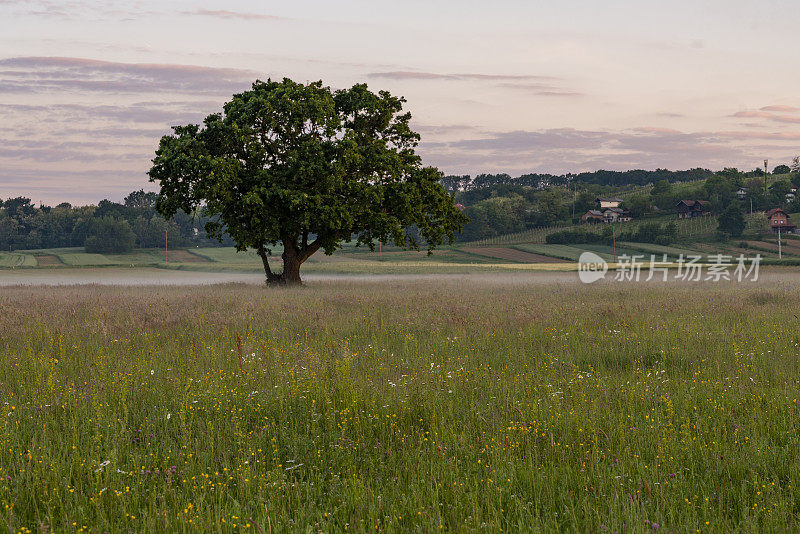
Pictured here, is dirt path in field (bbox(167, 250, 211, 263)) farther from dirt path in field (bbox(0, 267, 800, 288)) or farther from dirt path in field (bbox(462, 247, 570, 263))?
dirt path in field (bbox(462, 247, 570, 263))

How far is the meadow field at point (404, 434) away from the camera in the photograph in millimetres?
4699

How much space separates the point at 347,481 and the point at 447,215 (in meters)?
31.3

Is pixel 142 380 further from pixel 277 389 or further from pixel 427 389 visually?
pixel 427 389

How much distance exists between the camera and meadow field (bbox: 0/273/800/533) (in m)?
4.70

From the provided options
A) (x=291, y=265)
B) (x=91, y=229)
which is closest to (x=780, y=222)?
(x=291, y=265)

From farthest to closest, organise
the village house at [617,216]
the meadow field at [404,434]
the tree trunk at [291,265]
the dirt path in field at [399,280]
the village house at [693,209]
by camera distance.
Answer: the village house at [617,216] < the village house at [693,209] < the dirt path in field at [399,280] < the tree trunk at [291,265] < the meadow field at [404,434]

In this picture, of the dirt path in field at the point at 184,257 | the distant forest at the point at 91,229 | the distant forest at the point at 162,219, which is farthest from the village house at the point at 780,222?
the distant forest at the point at 91,229

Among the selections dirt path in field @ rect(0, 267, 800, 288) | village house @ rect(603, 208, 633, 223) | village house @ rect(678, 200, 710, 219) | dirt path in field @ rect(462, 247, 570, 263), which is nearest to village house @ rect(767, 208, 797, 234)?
village house @ rect(678, 200, 710, 219)

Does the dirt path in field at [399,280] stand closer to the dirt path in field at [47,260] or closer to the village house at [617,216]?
the dirt path in field at [47,260]

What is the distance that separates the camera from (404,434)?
630cm

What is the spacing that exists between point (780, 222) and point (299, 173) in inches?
4830

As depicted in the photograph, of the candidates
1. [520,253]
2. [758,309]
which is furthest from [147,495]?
[520,253]

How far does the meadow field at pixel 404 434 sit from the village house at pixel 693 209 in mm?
143494

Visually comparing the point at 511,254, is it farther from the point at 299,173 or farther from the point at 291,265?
the point at 299,173
